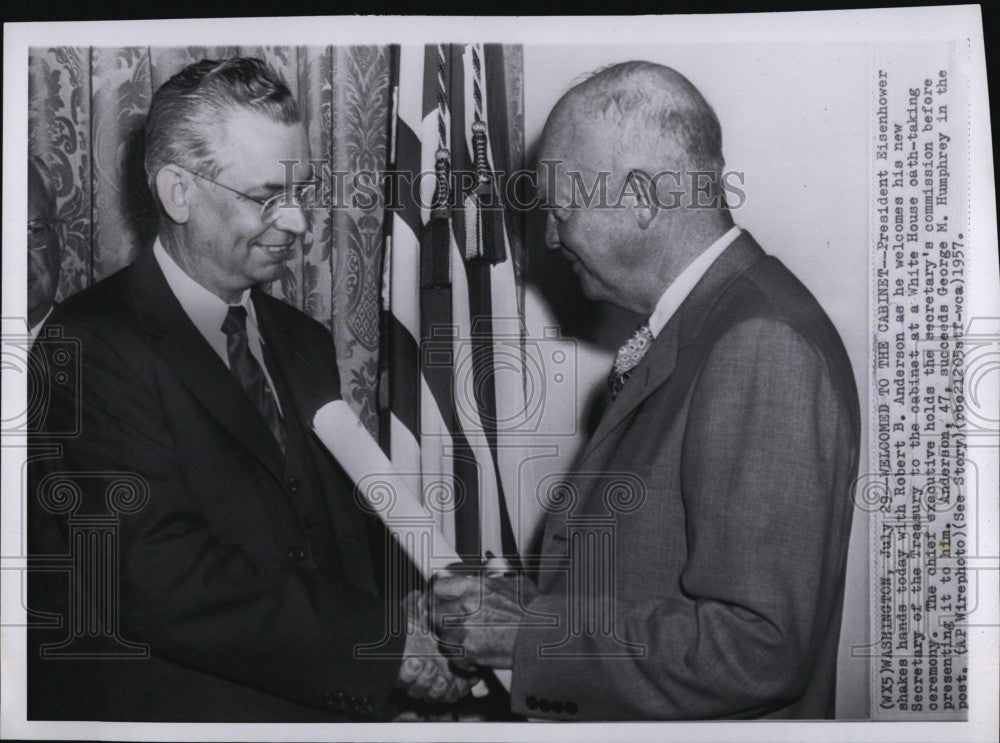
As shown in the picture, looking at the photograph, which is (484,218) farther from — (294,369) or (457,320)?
(294,369)

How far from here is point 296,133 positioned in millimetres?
2475

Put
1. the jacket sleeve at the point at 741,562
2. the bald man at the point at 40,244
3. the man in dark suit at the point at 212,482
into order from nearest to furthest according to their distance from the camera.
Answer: the jacket sleeve at the point at 741,562 < the man in dark suit at the point at 212,482 < the bald man at the point at 40,244

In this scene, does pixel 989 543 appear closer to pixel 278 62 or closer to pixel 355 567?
pixel 355 567

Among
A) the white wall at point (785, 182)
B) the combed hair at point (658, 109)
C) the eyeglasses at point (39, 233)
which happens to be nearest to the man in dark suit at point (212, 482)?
the eyeglasses at point (39, 233)

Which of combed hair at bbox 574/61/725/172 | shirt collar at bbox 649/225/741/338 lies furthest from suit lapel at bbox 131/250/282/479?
combed hair at bbox 574/61/725/172

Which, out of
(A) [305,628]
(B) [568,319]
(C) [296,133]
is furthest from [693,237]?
(A) [305,628]

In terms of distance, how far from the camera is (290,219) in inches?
97.3

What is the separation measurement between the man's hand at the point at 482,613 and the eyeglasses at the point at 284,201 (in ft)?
3.22

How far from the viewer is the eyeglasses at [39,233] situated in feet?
8.28

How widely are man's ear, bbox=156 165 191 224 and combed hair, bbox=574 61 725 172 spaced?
1.00m

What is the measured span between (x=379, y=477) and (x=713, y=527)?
2.67 ft

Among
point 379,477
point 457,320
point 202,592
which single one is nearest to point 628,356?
point 457,320

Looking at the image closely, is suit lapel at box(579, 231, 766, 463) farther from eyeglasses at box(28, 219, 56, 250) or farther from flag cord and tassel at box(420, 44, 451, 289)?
eyeglasses at box(28, 219, 56, 250)

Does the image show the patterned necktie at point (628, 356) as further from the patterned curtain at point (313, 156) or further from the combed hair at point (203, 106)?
the combed hair at point (203, 106)
